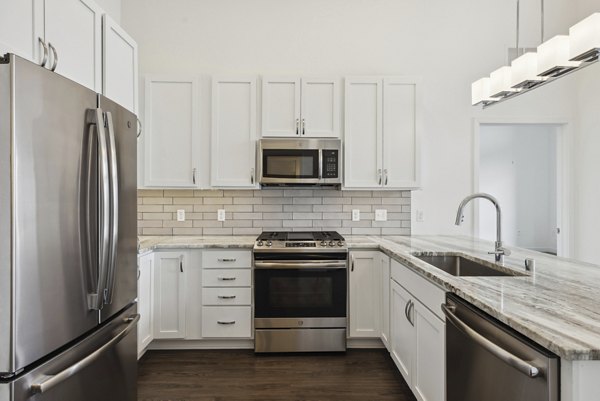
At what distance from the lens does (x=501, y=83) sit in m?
2.21

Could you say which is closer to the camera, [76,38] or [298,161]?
[76,38]

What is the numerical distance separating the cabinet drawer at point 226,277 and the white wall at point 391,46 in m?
1.70

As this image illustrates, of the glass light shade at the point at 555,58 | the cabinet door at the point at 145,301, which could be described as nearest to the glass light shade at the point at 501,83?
the glass light shade at the point at 555,58

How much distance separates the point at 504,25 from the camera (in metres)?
3.51

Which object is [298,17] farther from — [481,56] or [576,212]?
[576,212]

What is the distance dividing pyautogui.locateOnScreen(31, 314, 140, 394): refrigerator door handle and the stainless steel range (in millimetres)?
1303

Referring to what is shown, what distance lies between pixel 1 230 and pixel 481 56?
3897 mm

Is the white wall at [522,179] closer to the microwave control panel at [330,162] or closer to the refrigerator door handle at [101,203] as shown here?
the microwave control panel at [330,162]

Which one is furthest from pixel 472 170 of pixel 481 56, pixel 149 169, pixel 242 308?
pixel 149 169

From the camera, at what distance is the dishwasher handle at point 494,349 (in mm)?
1016

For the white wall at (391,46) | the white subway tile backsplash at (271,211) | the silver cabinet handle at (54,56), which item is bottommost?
the white subway tile backsplash at (271,211)

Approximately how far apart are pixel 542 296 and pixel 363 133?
6.93 feet

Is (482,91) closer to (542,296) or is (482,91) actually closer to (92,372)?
(542,296)

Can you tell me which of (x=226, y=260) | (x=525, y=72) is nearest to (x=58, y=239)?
(x=226, y=260)
